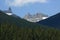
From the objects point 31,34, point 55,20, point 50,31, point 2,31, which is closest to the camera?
point 2,31

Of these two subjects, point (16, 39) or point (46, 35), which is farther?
point (46, 35)

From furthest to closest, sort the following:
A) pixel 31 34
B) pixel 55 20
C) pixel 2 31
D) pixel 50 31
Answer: pixel 55 20 → pixel 50 31 → pixel 31 34 → pixel 2 31

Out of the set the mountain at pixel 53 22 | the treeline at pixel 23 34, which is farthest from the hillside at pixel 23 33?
the mountain at pixel 53 22

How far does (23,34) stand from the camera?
7.86m

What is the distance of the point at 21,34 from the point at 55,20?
10957 mm

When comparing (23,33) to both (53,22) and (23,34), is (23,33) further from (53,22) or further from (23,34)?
(53,22)

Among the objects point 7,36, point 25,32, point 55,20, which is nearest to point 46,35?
point 25,32

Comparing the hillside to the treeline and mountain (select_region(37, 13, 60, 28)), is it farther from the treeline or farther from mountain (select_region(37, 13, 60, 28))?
mountain (select_region(37, 13, 60, 28))

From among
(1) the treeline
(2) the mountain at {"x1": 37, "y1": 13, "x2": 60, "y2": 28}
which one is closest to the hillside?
(1) the treeline

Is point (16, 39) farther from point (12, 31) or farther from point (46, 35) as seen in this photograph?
point (46, 35)

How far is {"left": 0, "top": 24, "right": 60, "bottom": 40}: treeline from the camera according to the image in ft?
24.9

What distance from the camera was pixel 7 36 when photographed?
7.57 m

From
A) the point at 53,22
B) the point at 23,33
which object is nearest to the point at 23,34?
the point at 23,33

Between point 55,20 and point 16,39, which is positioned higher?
point 55,20
